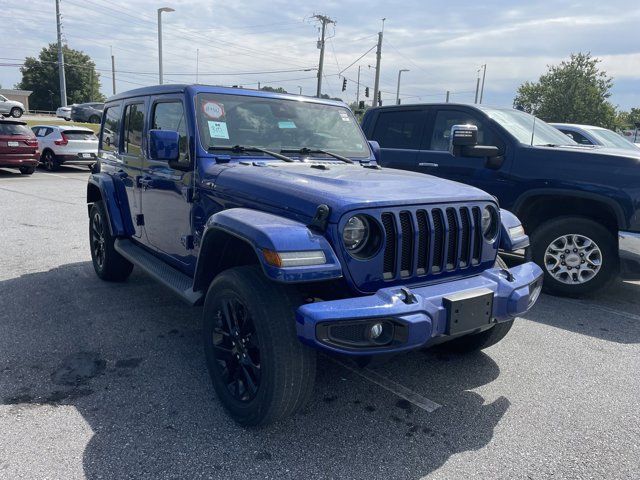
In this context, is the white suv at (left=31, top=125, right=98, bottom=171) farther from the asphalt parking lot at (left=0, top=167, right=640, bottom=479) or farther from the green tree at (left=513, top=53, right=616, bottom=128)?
the green tree at (left=513, top=53, right=616, bottom=128)

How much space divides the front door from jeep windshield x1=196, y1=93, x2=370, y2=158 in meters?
0.21

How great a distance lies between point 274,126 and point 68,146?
15.5 meters

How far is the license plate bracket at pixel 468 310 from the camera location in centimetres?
256

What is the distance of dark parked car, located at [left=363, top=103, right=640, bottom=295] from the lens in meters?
4.91

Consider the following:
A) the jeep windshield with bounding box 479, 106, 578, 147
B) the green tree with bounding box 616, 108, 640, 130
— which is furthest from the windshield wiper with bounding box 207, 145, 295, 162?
the green tree with bounding box 616, 108, 640, 130

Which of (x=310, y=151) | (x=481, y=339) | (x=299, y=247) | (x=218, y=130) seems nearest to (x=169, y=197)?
(x=218, y=130)

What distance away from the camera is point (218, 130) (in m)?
3.74

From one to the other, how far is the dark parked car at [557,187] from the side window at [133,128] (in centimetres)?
305

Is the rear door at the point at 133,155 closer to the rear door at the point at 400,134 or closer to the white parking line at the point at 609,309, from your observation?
the rear door at the point at 400,134

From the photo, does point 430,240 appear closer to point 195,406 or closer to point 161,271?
point 195,406

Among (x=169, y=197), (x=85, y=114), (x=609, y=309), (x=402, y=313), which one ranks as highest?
(x=85, y=114)

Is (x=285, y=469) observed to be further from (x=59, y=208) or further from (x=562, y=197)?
(x=59, y=208)

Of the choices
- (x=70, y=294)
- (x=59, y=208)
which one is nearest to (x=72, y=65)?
(x=59, y=208)

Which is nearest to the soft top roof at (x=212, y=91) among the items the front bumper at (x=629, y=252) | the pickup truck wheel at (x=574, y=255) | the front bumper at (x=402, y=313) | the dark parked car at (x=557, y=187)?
the dark parked car at (x=557, y=187)
